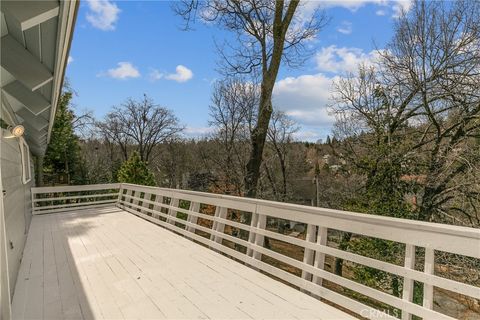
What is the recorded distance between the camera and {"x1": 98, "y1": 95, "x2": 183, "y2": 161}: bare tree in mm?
28578

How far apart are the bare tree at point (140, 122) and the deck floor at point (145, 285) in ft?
79.9

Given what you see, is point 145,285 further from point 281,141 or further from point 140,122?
point 140,122

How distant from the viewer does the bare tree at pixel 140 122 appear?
2858 cm

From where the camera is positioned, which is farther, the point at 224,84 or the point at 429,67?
the point at 224,84

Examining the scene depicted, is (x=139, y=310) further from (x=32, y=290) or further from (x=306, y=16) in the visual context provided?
(x=306, y=16)

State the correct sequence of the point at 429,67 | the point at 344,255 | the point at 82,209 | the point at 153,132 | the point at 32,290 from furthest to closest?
the point at 153,132 < the point at 82,209 < the point at 429,67 < the point at 32,290 < the point at 344,255

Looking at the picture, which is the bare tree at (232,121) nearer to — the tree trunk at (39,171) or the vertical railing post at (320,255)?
the tree trunk at (39,171)

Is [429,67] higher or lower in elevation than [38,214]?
higher

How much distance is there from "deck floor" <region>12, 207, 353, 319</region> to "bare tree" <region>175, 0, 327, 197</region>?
11.6 feet

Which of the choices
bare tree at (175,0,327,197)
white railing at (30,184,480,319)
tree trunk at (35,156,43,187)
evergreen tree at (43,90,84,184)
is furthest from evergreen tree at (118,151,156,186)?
white railing at (30,184,480,319)

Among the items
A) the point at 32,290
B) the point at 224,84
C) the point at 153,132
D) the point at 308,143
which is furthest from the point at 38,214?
the point at 308,143

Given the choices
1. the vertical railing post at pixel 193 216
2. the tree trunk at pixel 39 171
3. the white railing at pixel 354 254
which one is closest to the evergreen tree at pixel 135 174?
the tree trunk at pixel 39 171

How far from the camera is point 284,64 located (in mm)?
8695

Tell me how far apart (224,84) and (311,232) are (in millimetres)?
17240
